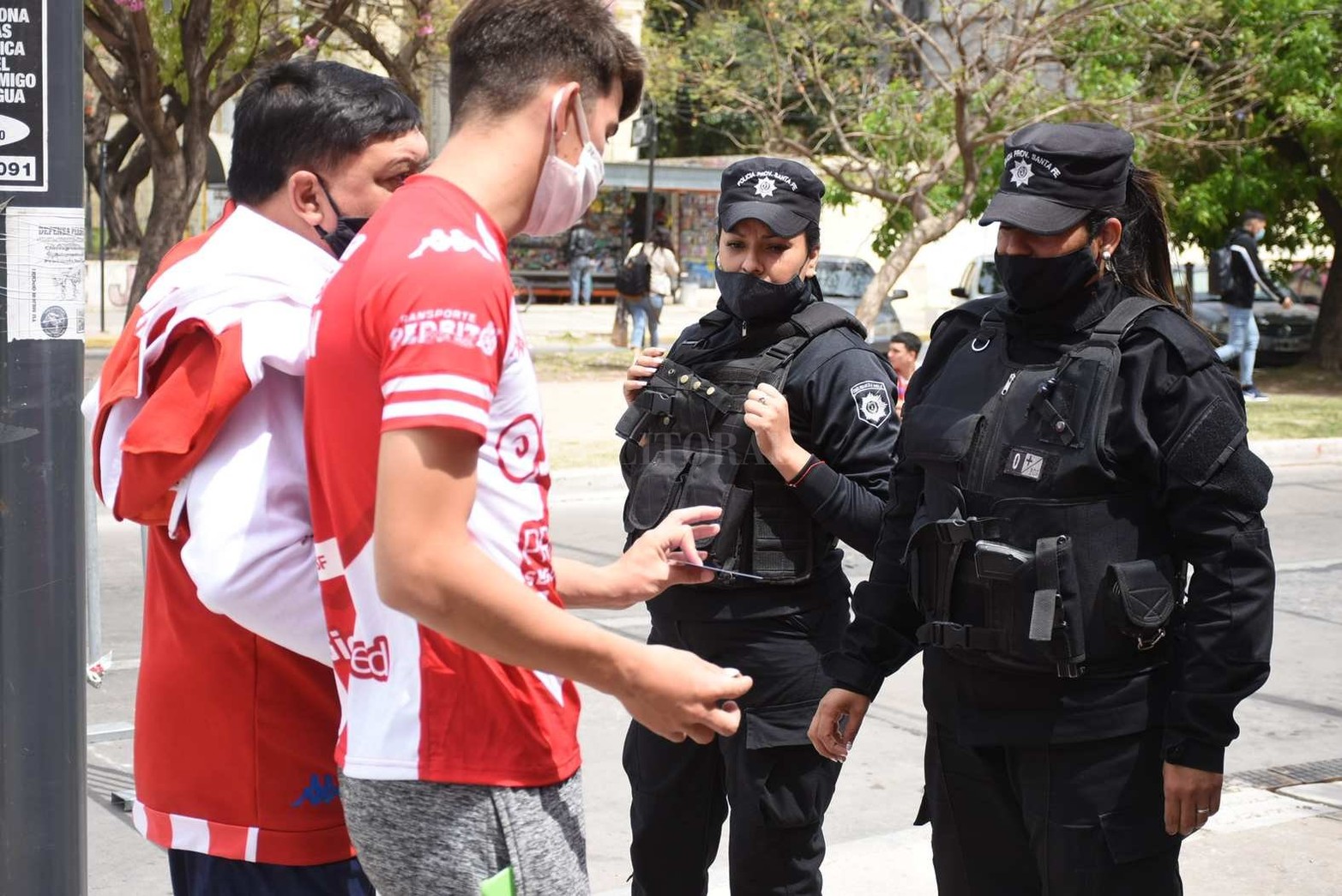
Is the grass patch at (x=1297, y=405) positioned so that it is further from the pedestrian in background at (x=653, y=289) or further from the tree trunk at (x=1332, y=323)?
the pedestrian in background at (x=653, y=289)

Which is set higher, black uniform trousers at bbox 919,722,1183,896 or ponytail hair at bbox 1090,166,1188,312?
ponytail hair at bbox 1090,166,1188,312

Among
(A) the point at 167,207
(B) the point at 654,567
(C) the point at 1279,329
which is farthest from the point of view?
(C) the point at 1279,329

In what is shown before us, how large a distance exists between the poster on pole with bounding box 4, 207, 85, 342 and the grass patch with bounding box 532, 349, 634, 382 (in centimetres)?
1536

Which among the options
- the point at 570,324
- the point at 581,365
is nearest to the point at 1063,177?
the point at 581,365

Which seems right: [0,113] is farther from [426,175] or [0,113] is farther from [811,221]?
[811,221]

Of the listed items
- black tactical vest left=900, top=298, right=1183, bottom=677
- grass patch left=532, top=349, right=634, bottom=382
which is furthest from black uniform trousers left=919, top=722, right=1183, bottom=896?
grass patch left=532, top=349, right=634, bottom=382

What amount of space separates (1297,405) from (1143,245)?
52.5 ft

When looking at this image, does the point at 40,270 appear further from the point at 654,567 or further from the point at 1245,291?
the point at 1245,291

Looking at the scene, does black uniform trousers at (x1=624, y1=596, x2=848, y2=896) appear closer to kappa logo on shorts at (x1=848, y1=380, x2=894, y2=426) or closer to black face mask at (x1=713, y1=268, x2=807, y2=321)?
kappa logo on shorts at (x1=848, y1=380, x2=894, y2=426)

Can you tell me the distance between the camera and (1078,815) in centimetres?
285

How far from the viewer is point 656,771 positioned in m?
3.62

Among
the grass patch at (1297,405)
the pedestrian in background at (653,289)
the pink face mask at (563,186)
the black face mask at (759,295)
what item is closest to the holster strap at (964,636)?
the black face mask at (759,295)

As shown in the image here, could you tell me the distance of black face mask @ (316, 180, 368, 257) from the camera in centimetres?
246

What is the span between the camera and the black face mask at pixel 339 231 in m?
2.46
